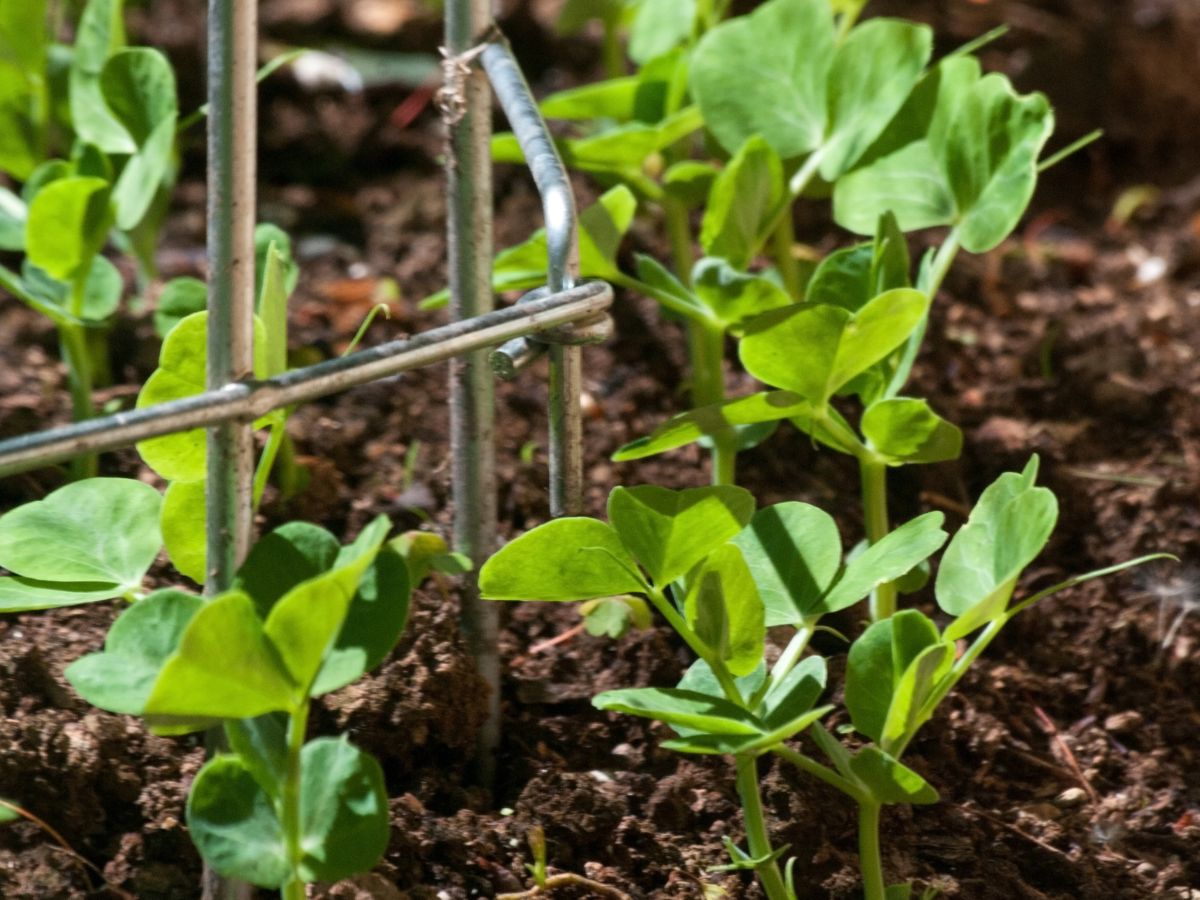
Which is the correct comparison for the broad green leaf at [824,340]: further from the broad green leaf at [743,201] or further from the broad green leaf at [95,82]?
the broad green leaf at [95,82]

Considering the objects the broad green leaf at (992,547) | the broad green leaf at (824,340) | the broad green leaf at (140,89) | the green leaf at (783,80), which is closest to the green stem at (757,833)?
the broad green leaf at (992,547)

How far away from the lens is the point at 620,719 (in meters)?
1.04

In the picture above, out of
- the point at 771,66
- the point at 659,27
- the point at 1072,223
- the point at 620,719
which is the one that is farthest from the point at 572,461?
the point at 1072,223

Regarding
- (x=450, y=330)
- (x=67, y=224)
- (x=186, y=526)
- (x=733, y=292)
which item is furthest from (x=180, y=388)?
(x=733, y=292)

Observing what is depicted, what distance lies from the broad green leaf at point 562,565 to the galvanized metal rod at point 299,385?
0.37 ft

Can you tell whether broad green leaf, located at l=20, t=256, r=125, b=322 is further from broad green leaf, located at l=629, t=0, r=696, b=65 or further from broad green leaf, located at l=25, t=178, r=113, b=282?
broad green leaf, located at l=629, t=0, r=696, b=65

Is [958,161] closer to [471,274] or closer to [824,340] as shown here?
[824,340]

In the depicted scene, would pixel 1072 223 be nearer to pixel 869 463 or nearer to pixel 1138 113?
pixel 1138 113

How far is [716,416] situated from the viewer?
3.15ft

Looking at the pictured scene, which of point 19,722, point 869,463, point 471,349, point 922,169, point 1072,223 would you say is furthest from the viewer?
point 1072,223

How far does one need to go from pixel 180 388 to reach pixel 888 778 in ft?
1.50

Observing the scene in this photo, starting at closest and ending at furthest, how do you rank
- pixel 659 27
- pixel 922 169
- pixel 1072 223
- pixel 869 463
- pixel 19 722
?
pixel 19 722 < pixel 869 463 < pixel 922 169 < pixel 659 27 < pixel 1072 223

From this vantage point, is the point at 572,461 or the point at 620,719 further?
the point at 620,719

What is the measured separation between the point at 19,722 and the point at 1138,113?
1.52 m
